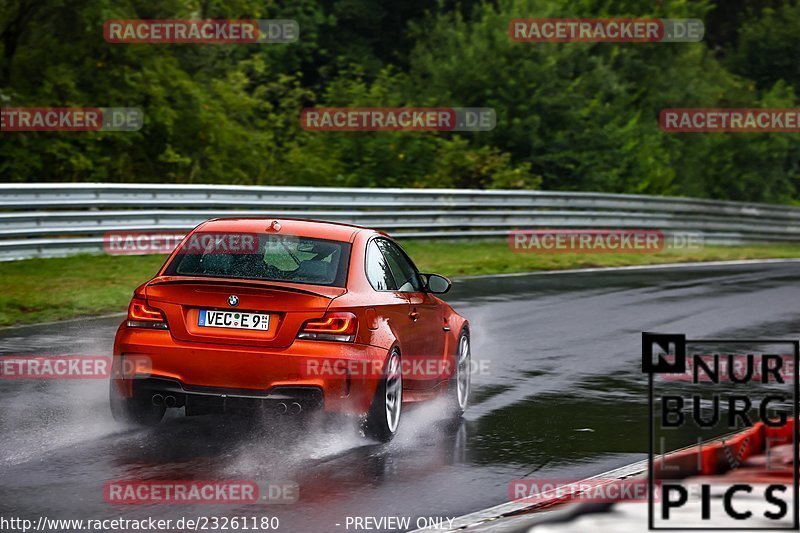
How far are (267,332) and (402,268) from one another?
76.0 inches

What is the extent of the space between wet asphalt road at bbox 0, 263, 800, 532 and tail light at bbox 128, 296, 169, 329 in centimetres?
71

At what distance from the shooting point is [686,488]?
6.80 m

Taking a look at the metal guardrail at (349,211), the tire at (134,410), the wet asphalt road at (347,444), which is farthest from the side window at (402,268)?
the metal guardrail at (349,211)

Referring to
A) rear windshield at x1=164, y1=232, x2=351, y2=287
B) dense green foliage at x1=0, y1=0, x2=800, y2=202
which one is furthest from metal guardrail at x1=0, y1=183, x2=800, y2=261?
rear windshield at x1=164, y1=232, x2=351, y2=287

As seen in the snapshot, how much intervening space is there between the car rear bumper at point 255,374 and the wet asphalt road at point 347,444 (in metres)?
0.34

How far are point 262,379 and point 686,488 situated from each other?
104 inches

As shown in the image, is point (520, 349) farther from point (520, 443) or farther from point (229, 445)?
point (229, 445)

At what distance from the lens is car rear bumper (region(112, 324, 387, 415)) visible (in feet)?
26.7

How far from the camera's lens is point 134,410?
8.63 metres

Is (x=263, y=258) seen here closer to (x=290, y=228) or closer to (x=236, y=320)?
(x=290, y=228)

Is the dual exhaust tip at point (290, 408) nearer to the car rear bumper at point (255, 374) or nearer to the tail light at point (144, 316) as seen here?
the car rear bumper at point (255, 374)

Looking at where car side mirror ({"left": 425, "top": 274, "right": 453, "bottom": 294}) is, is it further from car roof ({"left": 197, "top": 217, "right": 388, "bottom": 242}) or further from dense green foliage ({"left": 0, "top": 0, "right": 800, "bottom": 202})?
dense green foliage ({"left": 0, "top": 0, "right": 800, "bottom": 202})

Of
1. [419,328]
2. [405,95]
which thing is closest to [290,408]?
[419,328]

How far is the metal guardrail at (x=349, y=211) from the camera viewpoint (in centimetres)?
1812
